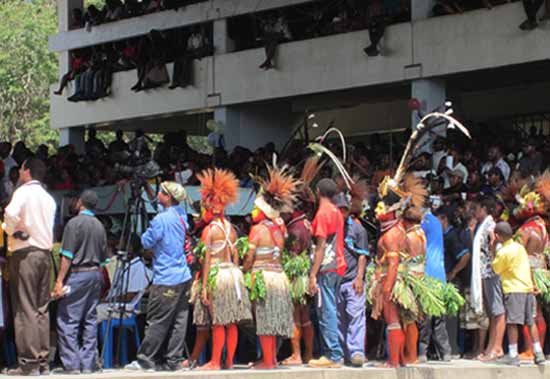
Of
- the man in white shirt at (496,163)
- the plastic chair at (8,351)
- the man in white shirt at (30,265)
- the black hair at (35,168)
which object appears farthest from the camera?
the man in white shirt at (496,163)

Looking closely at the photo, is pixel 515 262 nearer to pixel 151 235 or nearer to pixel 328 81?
pixel 151 235

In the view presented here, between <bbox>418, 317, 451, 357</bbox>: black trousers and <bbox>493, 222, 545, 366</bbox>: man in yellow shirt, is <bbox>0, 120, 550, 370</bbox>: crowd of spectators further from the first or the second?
<bbox>493, 222, 545, 366</bbox>: man in yellow shirt

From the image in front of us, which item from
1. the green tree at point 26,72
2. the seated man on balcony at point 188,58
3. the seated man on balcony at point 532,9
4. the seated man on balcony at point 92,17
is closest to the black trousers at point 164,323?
the seated man on balcony at point 532,9

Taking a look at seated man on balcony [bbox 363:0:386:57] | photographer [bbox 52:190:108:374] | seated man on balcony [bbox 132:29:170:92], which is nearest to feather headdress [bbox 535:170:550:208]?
photographer [bbox 52:190:108:374]

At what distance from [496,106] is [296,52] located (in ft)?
16.3

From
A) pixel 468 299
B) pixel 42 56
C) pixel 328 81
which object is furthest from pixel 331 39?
pixel 42 56

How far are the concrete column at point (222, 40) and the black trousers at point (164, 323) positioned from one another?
14289 mm

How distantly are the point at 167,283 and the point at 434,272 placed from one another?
135 inches

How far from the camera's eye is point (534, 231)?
14.5 metres

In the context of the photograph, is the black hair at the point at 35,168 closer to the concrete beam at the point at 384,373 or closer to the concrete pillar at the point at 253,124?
the concrete beam at the point at 384,373

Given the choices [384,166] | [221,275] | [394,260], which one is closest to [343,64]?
[384,166]

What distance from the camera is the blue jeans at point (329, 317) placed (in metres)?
13.1

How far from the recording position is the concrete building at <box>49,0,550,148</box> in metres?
21.6

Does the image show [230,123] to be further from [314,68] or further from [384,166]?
[384,166]
